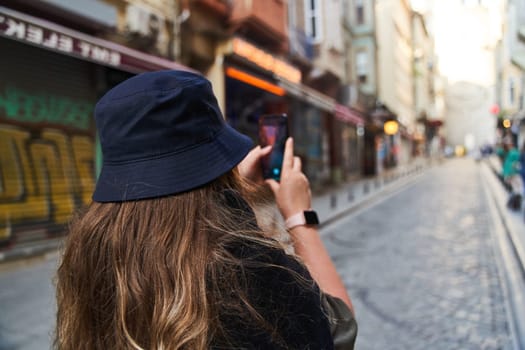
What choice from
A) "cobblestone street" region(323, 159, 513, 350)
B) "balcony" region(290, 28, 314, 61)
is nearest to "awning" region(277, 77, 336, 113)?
"balcony" region(290, 28, 314, 61)

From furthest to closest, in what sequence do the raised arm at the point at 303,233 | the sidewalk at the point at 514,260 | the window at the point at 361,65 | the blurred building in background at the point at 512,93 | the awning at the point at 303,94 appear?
the window at the point at 361,65, the blurred building in background at the point at 512,93, the awning at the point at 303,94, the sidewalk at the point at 514,260, the raised arm at the point at 303,233

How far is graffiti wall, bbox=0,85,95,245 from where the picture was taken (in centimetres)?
658

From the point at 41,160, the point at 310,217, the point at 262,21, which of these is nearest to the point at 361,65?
the point at 262,21

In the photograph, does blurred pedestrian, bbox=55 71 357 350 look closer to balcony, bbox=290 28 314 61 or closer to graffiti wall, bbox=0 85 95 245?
graffiti wall, bbox=0 85 95 245

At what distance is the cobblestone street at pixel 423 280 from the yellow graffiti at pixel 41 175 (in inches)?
189

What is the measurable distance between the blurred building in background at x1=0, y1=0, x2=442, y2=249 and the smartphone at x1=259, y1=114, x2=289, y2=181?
5107 millimetres

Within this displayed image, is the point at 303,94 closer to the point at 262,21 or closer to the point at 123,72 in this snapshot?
the point at 262,21

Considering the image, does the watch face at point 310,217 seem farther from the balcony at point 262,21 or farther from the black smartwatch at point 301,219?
the balcony at point 262,21

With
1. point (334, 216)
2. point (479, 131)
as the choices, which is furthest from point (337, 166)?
point (479, 131)

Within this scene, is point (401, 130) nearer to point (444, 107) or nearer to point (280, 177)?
point (280, 177)

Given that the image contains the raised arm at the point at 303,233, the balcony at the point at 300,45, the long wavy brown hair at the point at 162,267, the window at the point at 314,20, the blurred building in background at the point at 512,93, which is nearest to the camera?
the long wavy brown hair at the point at 162,267

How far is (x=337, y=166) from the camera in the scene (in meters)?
20.9

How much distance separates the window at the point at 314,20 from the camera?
17472mm

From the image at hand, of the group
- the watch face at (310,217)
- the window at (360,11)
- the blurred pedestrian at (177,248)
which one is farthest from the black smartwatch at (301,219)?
the window at (360,11)
